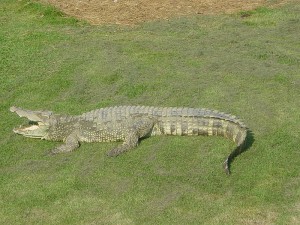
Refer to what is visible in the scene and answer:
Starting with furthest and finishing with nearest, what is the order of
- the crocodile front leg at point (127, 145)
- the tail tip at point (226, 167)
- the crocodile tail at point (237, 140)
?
the crocodile front leg at point (127, 145) → the crocodile tail at point (237, 140) → the tail tip at point (226, 167)

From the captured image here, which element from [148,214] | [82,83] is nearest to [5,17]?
[82,83]

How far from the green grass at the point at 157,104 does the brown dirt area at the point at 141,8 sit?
1.97 ft

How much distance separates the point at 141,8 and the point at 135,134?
321 inches

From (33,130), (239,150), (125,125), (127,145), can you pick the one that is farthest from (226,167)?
(33,130)

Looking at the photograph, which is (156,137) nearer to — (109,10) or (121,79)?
(121,79)

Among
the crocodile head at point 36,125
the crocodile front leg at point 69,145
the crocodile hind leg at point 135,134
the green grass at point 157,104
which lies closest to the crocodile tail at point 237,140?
the green grass at point 157,104

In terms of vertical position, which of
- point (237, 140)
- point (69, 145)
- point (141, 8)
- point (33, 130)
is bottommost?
point (69, 145)

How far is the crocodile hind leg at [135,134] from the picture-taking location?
23.9 feet

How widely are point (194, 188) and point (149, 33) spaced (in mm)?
7233

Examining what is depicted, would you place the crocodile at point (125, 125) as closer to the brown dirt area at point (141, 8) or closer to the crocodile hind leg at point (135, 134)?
the crocodile hind leg at point (135, 134)

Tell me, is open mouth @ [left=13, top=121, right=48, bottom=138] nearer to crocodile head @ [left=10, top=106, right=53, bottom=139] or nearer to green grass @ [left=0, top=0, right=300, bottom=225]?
crocodile head @ [left=10, top=106, right=53, bottom=139]

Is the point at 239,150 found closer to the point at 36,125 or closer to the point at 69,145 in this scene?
the point at 69,145

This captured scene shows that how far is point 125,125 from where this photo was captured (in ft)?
24.9

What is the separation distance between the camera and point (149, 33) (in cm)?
1277
